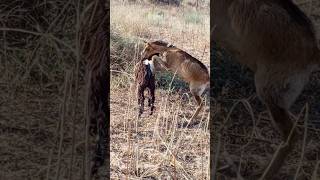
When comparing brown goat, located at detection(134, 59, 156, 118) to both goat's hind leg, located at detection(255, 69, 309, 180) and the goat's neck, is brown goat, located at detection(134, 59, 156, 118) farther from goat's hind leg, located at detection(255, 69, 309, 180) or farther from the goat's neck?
goat's hind leg, located at detection(255, 69, 309, 180)

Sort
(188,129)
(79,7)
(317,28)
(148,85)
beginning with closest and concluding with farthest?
1. (317,28)
2. (79,7)
3. (188,129)
4. (148,85)

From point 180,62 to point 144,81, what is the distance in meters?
0.21

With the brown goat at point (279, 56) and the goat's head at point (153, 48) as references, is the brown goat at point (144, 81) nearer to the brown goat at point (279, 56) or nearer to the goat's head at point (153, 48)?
the goat's head at point (153, 48)

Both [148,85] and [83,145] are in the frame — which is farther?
[148,85]

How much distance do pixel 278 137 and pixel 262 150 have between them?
7cm

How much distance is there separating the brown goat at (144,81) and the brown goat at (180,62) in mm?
45

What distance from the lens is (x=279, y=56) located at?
2.18 m

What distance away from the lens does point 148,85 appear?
2.77 metres

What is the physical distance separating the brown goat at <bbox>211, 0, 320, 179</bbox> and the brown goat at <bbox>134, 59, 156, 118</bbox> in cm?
60

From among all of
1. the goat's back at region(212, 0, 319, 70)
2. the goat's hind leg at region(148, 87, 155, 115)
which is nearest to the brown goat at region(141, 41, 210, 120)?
the goat's hind leg at region(148, 87, 155, 115)

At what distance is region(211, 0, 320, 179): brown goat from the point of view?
7.09 feet

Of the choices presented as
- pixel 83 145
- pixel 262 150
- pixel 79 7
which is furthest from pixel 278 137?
pixel 79 7

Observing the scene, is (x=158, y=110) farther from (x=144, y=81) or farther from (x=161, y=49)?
(x=161, y=49)

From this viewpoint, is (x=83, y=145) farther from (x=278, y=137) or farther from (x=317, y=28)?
(x=317, y=28)
